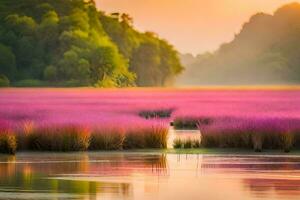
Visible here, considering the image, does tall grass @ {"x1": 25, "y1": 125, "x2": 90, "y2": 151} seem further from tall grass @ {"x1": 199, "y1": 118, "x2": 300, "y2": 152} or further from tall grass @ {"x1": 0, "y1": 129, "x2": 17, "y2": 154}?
tall grass @ {"x1": 199, "y1": 118, "x2": 300, "y2": 152}

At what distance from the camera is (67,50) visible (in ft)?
414

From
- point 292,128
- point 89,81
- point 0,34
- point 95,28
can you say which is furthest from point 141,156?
point 95,28

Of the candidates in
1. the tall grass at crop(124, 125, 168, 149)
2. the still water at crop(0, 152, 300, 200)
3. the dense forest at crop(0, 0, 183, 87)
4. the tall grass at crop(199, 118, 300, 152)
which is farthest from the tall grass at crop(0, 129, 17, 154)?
the dense forest at crop(0, 0, 183, 87)

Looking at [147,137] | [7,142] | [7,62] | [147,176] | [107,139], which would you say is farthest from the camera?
[7,62]

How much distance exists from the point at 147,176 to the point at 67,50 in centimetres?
10648

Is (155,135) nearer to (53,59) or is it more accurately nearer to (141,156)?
(141,156)

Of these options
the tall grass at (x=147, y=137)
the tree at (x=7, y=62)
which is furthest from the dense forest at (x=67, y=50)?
the tall grass at (x=147, y=137)

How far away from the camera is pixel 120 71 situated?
419 feet

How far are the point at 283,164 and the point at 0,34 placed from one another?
350 feet

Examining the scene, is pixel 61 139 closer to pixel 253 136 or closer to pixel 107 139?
pixel 107 139

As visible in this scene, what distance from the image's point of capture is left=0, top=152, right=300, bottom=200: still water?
682 inches

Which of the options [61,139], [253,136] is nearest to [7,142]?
[61,139]

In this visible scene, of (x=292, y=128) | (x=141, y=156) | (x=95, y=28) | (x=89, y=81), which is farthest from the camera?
(x=95, y=28)

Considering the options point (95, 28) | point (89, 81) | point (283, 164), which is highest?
point (95, 28)
